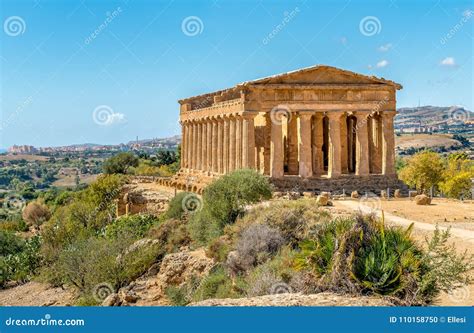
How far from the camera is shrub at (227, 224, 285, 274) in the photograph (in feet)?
72.9

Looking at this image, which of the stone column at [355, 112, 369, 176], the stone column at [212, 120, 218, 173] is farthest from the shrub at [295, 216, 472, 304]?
the stone column at [212, 120, 218, 173]

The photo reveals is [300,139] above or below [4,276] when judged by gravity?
above

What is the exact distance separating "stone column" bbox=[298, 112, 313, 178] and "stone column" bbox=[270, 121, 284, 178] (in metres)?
1.39

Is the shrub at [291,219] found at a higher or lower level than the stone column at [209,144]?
lower

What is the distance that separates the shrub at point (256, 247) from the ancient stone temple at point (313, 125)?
57.6 feet

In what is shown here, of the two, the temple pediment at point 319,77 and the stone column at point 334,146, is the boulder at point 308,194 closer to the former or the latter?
the stone column at point 334,146

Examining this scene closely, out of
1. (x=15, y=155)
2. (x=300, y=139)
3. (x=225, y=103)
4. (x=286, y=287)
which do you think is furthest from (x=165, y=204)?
(x=15, y=155)

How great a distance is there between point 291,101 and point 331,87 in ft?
9.15

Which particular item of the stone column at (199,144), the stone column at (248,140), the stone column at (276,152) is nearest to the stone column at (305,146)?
the stone column at (276,152)

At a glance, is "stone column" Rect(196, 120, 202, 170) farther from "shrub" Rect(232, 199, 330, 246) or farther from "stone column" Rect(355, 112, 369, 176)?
"shrub" Rect(232, 199, 330, 246)

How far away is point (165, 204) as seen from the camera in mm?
47875

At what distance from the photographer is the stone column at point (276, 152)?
1624 inches

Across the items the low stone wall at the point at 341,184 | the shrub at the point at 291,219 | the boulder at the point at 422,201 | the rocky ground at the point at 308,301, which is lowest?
the rocky ground at the point at 308,301

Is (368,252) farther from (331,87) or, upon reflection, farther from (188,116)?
(188,116)
